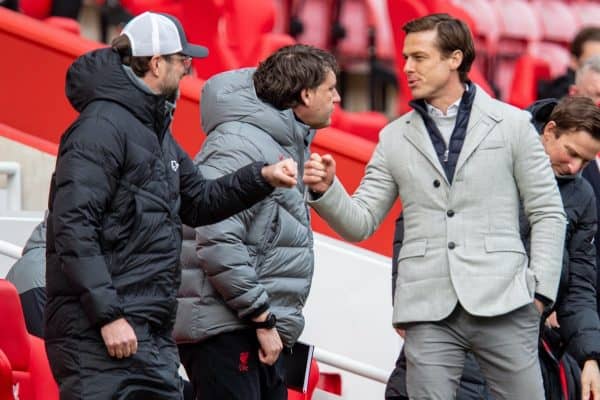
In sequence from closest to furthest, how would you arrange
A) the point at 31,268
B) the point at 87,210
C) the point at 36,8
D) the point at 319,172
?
the point at 87,210 → the point at 319,172 → the point at 31,268 → the point at 36,8

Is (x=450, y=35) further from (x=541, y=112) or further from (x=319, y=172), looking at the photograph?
(x=541, y=112)

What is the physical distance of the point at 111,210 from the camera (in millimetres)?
5297

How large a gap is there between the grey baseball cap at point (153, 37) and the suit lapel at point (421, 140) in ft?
2.90

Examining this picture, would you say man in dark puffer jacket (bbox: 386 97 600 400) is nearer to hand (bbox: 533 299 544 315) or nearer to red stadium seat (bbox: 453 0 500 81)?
hand (bbox: 533 299 544 315)

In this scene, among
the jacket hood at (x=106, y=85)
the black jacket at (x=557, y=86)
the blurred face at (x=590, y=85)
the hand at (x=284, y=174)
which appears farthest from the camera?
the black jacket at (x=557, y=86)

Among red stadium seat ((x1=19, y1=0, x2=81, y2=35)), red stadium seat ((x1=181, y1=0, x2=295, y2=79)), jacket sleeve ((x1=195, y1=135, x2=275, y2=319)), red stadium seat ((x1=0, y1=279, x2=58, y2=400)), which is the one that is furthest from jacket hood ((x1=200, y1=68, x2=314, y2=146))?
red stadium seat ((x1=19, y1=0, x2=81, y2=35))

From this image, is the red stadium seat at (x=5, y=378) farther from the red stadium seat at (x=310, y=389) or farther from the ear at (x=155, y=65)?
the red stadium seat at (x=310, y=389)

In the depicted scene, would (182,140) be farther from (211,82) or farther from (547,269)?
(547,269)

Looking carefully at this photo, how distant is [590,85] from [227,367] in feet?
8.67

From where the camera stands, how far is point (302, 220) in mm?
6184

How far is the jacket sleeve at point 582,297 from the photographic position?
21.4 feet

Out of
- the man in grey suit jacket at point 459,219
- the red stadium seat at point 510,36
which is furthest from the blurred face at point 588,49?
the red stadium seat at point 510,36

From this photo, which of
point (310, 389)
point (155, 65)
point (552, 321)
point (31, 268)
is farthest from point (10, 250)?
point (552, 321)

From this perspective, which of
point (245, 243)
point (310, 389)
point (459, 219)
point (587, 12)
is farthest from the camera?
point (587, 12)
